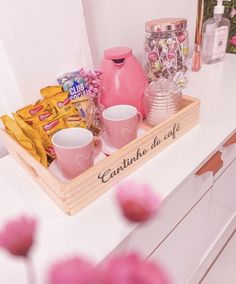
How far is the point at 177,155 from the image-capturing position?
23.1 inches

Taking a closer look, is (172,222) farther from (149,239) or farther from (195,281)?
(195,281)

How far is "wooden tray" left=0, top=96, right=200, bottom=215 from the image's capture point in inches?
17.6

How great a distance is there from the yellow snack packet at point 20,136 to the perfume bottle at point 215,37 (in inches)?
34.3

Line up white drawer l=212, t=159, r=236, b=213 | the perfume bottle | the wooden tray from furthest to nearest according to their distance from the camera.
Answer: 1. the perfume bottle
2. white drawer l=212, t=159, r=236, b=213
3. the wooden tray

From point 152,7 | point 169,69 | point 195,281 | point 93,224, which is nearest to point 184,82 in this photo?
point 169,69

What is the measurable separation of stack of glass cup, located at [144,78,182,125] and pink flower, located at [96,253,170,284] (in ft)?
1.68

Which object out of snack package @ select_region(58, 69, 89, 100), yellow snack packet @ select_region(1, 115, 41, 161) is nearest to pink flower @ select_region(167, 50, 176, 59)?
snack package @ select_region(58, 69, 89, 100)

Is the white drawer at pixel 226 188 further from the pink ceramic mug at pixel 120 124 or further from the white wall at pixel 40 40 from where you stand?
the white wall at pixel 40 40

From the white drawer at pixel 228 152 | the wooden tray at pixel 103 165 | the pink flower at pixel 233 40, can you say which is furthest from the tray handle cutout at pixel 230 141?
the pink flower at pixel 233 40

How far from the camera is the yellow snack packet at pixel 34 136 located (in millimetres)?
541

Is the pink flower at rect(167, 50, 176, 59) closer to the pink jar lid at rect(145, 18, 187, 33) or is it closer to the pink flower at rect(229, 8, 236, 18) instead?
the pink jar lid at rect(145, 18, 187, 33)

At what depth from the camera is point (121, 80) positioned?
0.65 metres

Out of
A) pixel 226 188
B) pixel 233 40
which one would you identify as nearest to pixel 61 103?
pixel 226 188

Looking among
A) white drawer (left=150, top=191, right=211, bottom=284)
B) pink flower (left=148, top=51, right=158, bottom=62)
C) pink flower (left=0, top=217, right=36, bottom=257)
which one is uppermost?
pink flower (left=0, top=217, right=36, bottom=257)
